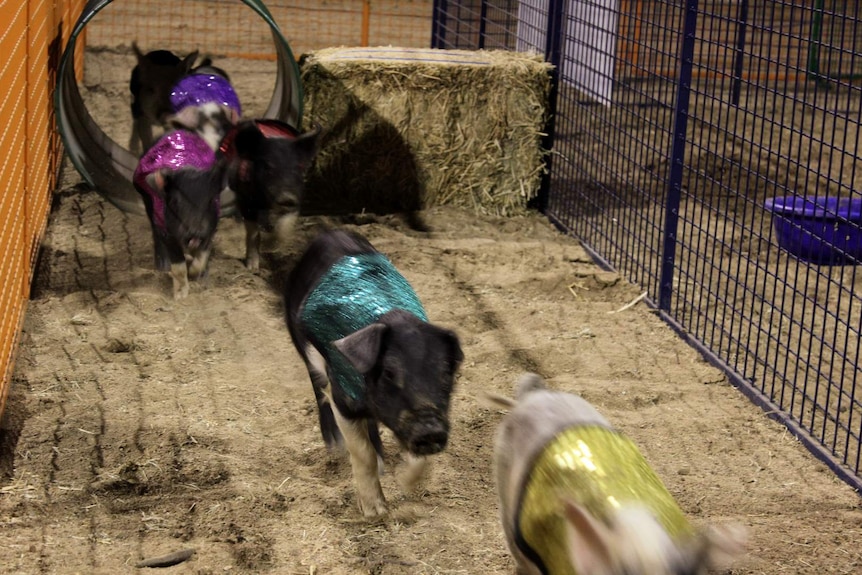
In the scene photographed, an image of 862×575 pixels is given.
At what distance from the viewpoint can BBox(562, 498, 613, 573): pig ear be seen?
253 cm

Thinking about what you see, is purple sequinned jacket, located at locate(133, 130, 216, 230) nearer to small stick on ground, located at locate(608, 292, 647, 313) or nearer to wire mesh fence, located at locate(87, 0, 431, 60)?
small stick on ground, located at locate(608, 292, 647, 313)

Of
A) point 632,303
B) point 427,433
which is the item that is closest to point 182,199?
point 632,303

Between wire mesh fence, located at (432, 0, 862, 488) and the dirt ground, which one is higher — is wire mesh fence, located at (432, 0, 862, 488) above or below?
above

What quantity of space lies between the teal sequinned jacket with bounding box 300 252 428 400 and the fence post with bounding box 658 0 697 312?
2622 mm

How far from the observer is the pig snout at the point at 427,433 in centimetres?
351

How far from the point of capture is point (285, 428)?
4.91m

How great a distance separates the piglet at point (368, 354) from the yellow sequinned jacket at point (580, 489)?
59 cm

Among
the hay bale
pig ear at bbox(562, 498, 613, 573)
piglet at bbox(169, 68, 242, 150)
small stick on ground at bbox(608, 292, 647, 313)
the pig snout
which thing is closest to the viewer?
pig ear at bbox(562, 498, 613, 573)

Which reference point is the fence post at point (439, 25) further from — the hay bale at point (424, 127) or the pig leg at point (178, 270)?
the pig leg at point (178, 270)

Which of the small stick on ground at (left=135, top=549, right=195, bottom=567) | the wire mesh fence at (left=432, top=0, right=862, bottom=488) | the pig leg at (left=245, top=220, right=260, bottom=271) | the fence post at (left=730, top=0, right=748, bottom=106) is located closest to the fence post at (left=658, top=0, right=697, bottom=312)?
the wire mesh fence at (left=432, top=0, right=862, bottom=488)

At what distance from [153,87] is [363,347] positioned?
5335 mm

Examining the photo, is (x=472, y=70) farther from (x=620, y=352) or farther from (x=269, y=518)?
(x=269, y=518)

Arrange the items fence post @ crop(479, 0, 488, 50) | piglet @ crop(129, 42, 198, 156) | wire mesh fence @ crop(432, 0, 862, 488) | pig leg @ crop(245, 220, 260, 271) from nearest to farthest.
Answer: wire mesh fence @ crop(432, 0, 862, 488) → pig leg @ crop(245, 220, 260, 271) → piglet @ crop(129, 42, 198, 156) → fence post @ crop(479, 0, 488, 50)

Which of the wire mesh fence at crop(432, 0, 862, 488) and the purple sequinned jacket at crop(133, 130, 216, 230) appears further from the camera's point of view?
the purple sequinned jacket at crop(133, 130, 216, 230)
